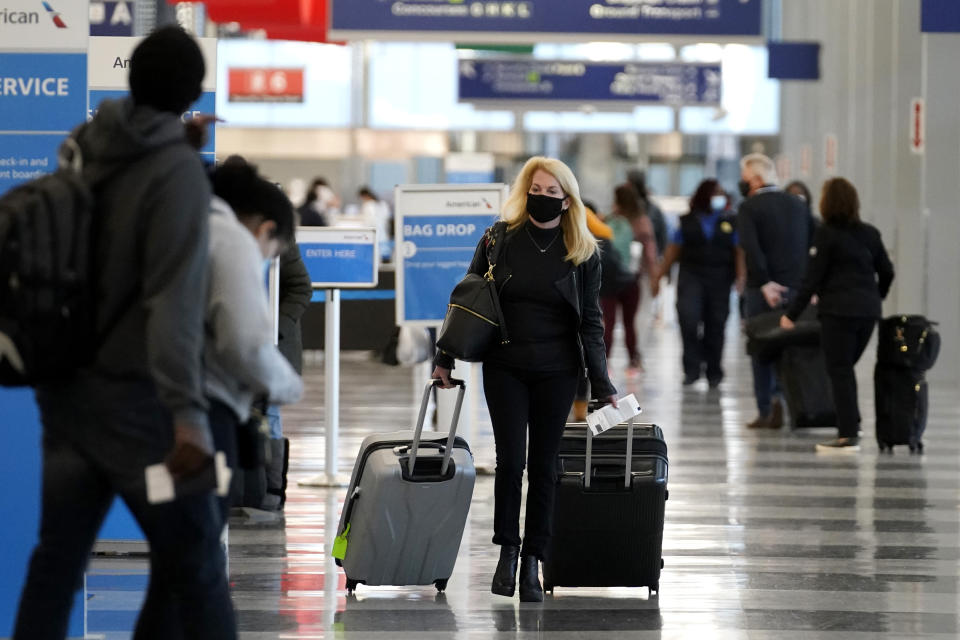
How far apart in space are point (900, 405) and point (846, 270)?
3.14 ft

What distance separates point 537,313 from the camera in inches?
207

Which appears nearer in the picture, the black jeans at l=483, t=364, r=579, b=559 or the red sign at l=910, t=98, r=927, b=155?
the black jeans at l=483, t=364, r=579, b=559

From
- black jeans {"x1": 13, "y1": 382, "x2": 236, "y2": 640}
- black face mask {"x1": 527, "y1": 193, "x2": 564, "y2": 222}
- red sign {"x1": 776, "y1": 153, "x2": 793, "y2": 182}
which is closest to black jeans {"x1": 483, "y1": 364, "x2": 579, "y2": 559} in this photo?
black face mask {"x1": 527, "y1": 193, "x2": 564, "y2": 222}

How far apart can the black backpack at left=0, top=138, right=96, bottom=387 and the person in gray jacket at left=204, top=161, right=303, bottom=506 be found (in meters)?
0.25

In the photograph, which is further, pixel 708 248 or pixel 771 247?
pixel 708 248

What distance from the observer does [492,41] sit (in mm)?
13391

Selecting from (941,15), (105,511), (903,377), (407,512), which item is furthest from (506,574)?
(941,15)

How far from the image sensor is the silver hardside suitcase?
546 centimetres

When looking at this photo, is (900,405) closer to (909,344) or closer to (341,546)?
(909,344)

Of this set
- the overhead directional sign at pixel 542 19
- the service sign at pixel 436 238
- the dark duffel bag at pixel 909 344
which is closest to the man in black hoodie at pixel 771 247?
the dark duffel bag at pixel 909 344

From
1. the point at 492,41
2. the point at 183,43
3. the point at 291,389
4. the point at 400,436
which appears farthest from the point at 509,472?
the point at 492,41

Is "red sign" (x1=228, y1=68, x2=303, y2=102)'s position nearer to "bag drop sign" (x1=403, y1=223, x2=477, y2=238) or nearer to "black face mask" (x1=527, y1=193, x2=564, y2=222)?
"bag drop sign" (x1=403, y1=223, x2=477, y2=238)

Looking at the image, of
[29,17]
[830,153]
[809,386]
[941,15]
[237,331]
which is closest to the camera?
[237,331]

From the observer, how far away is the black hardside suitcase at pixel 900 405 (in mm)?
9492
